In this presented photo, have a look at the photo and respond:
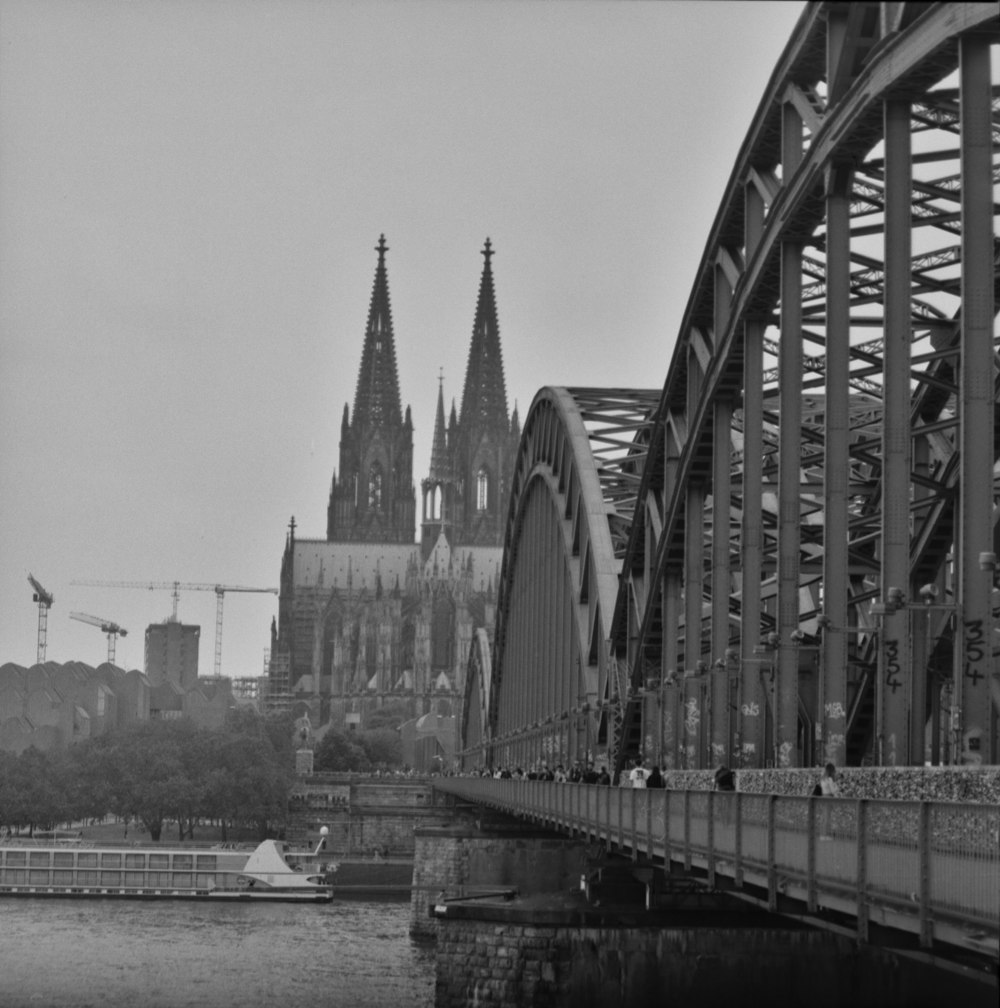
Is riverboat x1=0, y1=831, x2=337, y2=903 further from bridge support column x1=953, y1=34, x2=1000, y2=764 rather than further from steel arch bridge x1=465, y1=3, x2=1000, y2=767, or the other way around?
bridge support column x1=953, y1=34, x2=1000, y2=764

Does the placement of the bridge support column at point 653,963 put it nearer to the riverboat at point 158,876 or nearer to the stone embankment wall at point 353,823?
the riverboat at point 158,876

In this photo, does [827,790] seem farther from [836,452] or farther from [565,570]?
[565,570]

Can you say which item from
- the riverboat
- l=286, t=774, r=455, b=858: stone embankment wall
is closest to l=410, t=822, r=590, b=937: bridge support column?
the riverboat

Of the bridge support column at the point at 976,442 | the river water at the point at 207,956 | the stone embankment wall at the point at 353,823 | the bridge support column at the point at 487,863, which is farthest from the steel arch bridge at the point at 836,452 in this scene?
the stone embankment wall at the point at 353,823

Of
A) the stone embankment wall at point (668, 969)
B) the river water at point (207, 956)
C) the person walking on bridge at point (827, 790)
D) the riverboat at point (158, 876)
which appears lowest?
the river water at point (207, 956)

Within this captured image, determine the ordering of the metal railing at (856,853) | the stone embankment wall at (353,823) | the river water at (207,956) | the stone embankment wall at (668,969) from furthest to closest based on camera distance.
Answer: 1. the stone embankment wall at (353,823)
2. the river water at (207,956)
3. the stone embankment wall at (668,969)
4. the metal railing at (856,853)

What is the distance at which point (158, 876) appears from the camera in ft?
367

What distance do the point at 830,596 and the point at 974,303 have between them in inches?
290

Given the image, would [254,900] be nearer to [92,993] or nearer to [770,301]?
[92,993]

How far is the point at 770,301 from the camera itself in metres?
41.1

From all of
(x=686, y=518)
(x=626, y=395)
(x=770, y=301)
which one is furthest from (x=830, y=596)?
(x=626, y=395)

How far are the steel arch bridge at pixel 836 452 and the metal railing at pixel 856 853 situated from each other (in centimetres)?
291

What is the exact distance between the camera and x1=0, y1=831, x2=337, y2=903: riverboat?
356ft

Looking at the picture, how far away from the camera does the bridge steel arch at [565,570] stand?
221 feet
